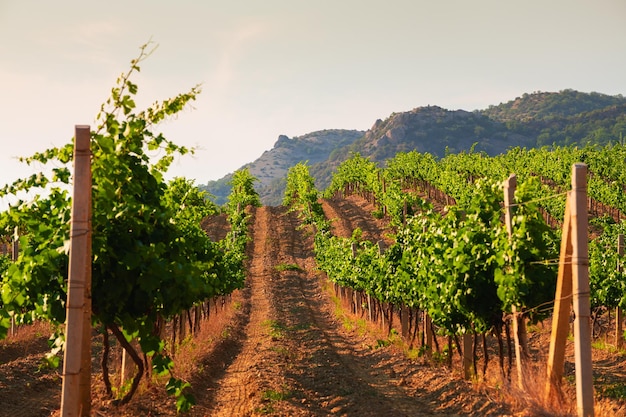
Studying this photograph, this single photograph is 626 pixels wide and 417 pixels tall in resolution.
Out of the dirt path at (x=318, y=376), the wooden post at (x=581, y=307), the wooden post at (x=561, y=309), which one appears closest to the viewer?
the wooden post at (x=581, y=307)

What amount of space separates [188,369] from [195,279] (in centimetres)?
763

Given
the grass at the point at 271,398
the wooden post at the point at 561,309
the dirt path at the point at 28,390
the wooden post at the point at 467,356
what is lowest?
the dirt path at the point at 28,390

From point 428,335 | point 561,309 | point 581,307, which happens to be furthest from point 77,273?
point 428,335

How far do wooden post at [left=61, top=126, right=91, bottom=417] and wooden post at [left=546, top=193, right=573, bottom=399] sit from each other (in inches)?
252

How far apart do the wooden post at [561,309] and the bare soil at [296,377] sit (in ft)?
1.45

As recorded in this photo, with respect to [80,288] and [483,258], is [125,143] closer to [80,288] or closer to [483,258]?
[80,288]

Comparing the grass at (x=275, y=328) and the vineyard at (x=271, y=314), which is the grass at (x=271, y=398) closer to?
the vineyard at (x=271, y=314)

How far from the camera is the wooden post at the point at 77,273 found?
245 inches

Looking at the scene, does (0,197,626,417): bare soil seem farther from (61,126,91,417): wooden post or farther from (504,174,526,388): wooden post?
(61,126,91,417): wooden post

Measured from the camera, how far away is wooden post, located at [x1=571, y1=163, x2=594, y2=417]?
7961 mm

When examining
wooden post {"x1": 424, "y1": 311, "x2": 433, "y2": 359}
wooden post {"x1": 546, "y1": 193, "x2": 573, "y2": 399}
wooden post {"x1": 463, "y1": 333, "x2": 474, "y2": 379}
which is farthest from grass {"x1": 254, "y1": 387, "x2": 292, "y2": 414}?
wooden post {"x1": 424, "y1": 311, "x2": 433, "y2": 359}

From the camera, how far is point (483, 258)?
1204 centimetres

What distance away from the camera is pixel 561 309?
30.9 ft

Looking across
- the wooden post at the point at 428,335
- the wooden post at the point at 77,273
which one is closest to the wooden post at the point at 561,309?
the wooden post at the point at 77,273
